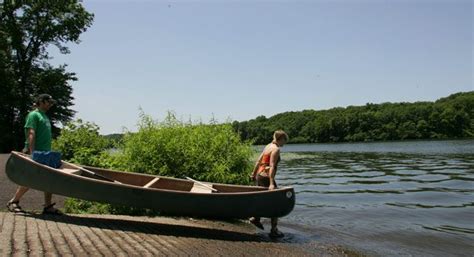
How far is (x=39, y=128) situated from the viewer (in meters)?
8.52

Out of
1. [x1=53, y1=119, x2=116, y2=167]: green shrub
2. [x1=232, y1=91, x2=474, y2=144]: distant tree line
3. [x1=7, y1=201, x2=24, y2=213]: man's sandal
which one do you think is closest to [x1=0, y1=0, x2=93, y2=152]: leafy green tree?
[x1=53, y1=119, x2=116, y2=167]: green shrub

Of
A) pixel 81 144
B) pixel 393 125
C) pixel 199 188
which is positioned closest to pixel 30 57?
pixel 81 144

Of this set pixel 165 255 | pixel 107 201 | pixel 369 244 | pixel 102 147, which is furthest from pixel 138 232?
pixel 102 147

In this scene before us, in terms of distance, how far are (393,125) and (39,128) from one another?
116 meters

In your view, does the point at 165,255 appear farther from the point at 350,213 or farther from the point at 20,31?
the point at 20,31

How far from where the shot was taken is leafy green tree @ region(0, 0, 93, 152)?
3975cm

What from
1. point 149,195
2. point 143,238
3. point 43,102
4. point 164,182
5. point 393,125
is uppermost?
point 393,125

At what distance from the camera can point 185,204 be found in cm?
852

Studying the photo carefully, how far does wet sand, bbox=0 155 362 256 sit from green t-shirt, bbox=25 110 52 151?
1341 millimetres

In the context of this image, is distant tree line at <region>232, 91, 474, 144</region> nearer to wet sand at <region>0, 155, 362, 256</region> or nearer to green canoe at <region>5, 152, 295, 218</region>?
wet sand at <region>0, 155, 362, 256</region>

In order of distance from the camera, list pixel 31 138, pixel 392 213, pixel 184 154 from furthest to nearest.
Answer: pixel 392 213, pixel 184 154, pixel 31 138

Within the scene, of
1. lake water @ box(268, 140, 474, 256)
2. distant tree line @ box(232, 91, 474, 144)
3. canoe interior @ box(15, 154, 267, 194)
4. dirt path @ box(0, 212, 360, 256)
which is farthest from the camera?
distant tree line @ box(232, 91, 474, 144)

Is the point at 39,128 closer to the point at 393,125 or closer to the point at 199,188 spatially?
the point at 199,188

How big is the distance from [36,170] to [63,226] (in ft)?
4.37
